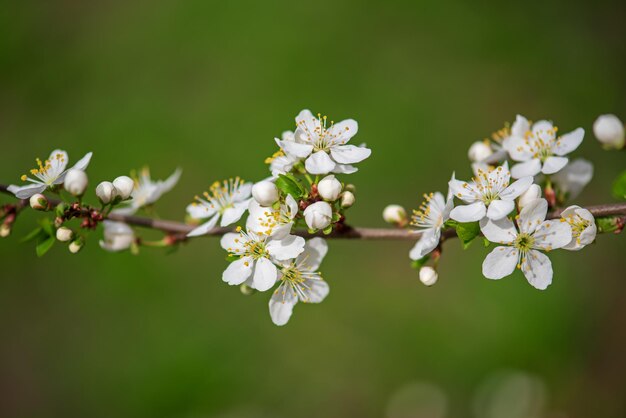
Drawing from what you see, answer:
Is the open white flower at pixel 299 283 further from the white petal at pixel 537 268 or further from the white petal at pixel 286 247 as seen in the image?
the white petal at pixel 537 268

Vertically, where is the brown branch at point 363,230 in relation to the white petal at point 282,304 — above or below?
above

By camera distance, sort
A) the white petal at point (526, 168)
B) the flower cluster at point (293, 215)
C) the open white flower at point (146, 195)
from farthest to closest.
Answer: the open white flower at point (146, 195)
the white petal at point (526, 168)
the flower cluster at point (293, 215)

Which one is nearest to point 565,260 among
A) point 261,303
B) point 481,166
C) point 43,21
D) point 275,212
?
point 261,303


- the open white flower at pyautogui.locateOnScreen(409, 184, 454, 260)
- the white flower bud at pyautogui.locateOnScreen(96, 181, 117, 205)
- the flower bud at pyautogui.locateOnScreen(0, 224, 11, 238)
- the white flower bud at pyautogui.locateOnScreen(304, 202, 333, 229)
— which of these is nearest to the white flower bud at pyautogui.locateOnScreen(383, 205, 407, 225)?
the open white flower at pyautogui.locateOnScreen(409, 184, 454, 260)

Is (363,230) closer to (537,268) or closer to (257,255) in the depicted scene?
(257,255)

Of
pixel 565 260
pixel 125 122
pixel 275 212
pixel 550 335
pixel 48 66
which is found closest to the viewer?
pixel 275 212

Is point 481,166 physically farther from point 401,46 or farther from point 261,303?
point 401,46

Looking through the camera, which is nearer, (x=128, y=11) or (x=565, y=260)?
(x=565, y=260)

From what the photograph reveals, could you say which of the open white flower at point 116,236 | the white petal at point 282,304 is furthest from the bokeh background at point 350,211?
the white petal at point 282,304
